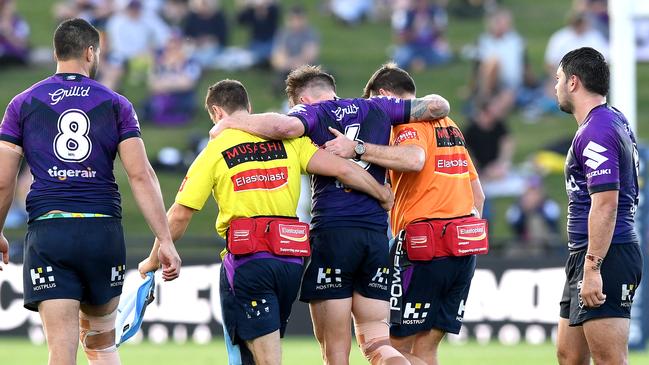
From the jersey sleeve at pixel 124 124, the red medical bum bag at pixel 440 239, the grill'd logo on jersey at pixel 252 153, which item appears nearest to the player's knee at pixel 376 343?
the red medical bum bag at pixel 440 239

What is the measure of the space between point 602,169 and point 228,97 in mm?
2535

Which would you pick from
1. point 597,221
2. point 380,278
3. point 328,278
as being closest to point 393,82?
point 380,278

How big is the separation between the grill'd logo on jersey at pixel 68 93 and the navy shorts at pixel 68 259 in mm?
772

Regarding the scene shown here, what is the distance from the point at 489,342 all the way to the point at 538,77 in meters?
8.37

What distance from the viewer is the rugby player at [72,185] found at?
7.59 m

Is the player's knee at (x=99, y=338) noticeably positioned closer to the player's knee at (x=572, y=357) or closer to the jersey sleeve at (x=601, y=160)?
the player's knee at (x=572, y=357)

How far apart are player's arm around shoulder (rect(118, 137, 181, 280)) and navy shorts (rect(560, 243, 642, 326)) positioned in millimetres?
2565

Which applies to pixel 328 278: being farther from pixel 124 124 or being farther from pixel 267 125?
pixel 124 124

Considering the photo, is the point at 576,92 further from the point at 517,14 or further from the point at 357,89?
the point at 517,14

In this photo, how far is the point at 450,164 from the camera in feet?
28.0

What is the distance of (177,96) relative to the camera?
20.6m

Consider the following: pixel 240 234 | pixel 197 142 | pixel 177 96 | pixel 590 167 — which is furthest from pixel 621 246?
pixel 177 96

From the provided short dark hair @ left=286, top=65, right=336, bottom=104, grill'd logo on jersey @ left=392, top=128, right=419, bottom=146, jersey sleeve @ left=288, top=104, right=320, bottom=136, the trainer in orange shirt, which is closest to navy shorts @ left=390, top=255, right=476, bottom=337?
the trainer in orange shirt

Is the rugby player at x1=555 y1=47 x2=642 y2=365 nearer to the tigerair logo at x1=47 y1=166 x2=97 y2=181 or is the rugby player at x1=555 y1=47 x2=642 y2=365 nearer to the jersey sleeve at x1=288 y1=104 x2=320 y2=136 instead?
the jersey sleeve at x1=288 y1=104 x2=320 y2=136
